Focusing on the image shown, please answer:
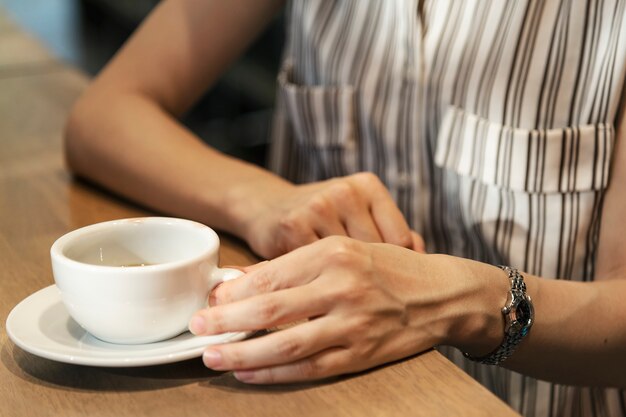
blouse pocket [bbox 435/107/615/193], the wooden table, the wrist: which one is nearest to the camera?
the wooden table

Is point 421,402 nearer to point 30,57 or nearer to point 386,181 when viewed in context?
point 386,181

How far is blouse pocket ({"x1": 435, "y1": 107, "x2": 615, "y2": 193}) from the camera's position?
109cm

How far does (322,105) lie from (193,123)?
268cm

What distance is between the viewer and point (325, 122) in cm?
138

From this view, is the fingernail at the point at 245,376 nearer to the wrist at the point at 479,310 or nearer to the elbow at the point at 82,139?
the wrist at the point at 479,310

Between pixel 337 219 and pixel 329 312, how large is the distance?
10.6 inches

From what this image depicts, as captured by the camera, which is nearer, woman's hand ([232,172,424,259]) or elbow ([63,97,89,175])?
woman's hand ([232,172,424,259])

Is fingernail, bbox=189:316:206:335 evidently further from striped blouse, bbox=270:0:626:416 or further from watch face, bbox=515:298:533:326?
striped blouse, bbox=270:0:626:416

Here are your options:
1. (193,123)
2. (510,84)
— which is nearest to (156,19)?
(510,84)

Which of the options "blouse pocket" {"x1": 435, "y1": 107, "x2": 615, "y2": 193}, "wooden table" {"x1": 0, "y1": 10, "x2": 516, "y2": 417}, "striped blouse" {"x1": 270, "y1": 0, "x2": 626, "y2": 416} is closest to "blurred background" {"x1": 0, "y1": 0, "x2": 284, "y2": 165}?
"striped blouse" {"x1": 270, "y1": 0, "x2": 626, "y2": 416}

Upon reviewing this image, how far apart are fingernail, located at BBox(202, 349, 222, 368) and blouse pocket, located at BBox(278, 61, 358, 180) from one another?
2.39 ft

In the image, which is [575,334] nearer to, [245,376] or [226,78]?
[245,376]

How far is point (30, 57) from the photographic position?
1.91 m

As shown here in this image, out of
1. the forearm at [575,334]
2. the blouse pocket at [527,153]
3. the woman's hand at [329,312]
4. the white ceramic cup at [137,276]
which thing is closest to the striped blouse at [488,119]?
the blouse pocket at [527,153]
